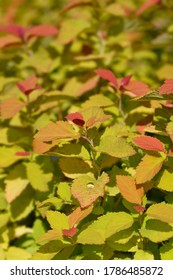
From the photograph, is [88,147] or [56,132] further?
[88,147]

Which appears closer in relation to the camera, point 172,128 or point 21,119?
point 172,128

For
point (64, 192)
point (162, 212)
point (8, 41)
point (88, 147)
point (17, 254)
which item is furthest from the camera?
point (8, 41)

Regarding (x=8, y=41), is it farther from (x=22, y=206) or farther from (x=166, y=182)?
(x=166, y=182)

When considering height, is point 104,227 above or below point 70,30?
below

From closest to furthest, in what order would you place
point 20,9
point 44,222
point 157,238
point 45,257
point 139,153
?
1. point 157,238
2. point 45,257
3. point 139,153
4. point 44,222
5. point 20,9

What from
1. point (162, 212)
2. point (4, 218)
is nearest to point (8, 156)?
point (4, 218)
